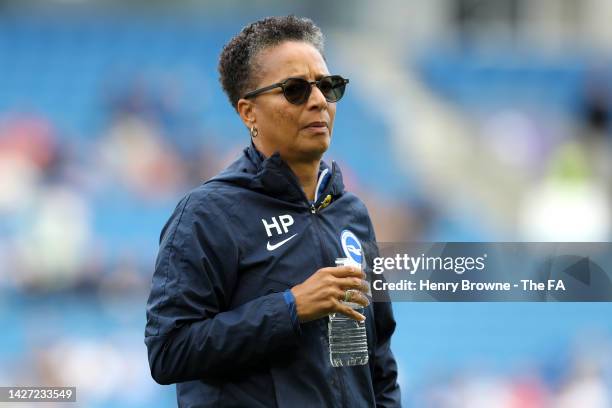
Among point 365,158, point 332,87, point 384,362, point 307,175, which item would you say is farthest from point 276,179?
point 365,158

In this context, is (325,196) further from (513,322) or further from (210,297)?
(513,322)

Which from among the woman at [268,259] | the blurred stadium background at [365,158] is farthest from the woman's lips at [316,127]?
the blurred stadium background at [365,158]

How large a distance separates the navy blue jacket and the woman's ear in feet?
0.44

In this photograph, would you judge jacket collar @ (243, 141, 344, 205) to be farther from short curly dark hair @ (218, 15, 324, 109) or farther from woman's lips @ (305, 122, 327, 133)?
short curly dark hair @ (218, 15, 324, 109)

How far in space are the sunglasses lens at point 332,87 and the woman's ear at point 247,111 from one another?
0.16 meters

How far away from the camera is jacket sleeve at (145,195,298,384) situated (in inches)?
72.9

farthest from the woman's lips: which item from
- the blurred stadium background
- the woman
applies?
the blurred stadium background

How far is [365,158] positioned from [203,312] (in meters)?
6.45

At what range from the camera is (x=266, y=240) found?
196cm

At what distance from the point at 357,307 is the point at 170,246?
1.33 feet

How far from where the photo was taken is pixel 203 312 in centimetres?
189

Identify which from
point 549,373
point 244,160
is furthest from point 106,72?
point 244,160

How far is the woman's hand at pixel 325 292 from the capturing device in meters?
1.85

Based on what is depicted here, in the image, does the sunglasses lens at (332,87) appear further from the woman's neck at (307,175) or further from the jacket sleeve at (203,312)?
the jacket sleeve at (203,312)
